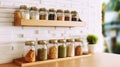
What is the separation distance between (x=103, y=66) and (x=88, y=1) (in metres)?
1.07

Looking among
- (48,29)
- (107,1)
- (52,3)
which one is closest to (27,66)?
(48,29)

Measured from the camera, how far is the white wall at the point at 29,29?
67.2 inches

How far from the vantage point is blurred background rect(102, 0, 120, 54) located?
402 cm

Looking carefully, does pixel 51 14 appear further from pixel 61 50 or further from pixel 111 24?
pixel 111 24

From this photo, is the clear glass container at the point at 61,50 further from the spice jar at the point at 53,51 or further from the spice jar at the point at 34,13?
the spice jar at the point at 34,13

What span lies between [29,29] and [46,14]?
0.22m

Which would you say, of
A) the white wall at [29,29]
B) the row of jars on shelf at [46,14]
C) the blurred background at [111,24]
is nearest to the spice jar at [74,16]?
the row of jars on shelf at [46,14]

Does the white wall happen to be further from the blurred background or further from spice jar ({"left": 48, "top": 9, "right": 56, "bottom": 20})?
the blurred background

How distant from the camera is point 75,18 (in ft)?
6.86

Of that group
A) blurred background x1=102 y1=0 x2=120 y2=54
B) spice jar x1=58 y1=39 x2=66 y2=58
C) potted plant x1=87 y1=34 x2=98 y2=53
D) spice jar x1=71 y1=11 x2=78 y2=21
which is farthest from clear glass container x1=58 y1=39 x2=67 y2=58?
blurred background x1=102 y1=0 x2=120 y2=54

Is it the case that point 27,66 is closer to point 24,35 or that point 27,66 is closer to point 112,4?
point 24,35

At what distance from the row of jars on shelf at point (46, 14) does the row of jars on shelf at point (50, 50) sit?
0.23 meters

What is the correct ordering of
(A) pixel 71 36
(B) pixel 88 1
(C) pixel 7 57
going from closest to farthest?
(C) pixel 7 57 < (A) pixel 71 36 < (B) pixel 88 1

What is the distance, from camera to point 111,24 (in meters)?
4.06
